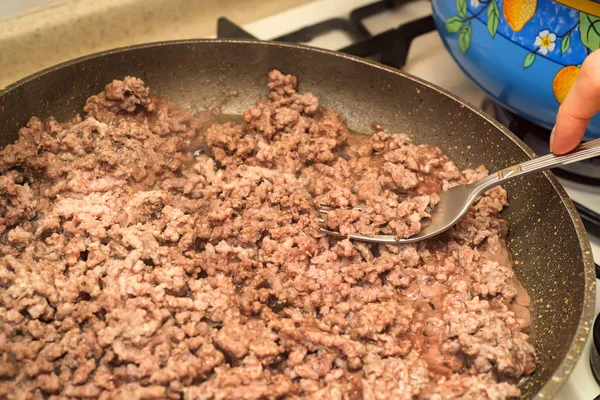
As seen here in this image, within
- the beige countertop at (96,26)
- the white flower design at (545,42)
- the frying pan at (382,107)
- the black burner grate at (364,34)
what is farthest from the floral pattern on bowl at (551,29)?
the beige countertop at (96,26)

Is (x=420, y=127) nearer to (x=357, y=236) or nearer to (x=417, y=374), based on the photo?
(x=357, y=236)

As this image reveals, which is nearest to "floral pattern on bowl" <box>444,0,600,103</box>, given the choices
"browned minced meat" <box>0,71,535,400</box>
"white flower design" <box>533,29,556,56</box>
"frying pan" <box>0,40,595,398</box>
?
"white flower design" <box>533,29,556,56</box>

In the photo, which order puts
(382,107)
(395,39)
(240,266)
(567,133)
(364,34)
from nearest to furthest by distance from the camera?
(567,133)
(240,266)
(382,107)
(395,39)
(364,34)

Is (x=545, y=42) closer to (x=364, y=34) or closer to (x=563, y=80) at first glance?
(x=563, y=80)

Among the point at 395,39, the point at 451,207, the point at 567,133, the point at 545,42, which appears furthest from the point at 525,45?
the point at 395,39

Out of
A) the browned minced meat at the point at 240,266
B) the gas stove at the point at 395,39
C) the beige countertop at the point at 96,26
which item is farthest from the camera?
the beige countertop at the point at 96,26

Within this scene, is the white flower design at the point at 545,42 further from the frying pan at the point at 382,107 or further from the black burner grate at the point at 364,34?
the black burner grate at the point at 364,34

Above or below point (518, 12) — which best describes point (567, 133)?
below
